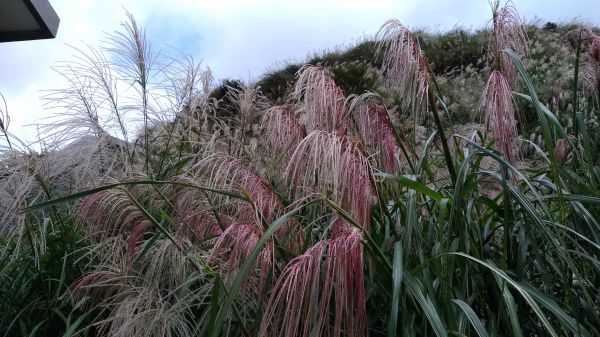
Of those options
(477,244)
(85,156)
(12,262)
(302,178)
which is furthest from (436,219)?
(12,262)

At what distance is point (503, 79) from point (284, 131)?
0.65 metres

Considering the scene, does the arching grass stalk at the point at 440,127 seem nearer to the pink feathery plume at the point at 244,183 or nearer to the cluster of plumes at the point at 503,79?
the cluster of plumes at the point at 503,79

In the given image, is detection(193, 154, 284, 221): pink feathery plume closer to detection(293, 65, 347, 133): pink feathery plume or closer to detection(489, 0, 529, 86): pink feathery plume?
detection(293, 65, 347, 133): pink feathery plume

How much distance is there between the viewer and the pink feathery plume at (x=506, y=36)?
211 centimetres

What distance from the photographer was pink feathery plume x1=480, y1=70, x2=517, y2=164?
6.12 feet

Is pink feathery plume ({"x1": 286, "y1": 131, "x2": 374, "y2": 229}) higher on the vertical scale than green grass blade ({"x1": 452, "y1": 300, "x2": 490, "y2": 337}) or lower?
higher

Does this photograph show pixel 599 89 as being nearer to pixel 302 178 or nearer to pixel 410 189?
pixel 410 189

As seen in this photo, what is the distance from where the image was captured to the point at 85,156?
2.57 meters

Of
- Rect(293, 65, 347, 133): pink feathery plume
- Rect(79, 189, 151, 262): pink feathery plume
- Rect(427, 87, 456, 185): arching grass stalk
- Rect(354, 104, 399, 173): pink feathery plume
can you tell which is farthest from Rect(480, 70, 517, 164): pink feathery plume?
Rect(79, 189, 151, 262): pink feathery plume

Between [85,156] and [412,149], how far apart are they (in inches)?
47.2

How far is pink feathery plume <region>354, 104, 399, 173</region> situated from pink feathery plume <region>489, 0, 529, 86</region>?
1.27ft

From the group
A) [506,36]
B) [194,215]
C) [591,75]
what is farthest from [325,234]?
[591,75]

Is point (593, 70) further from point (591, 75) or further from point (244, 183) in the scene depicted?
point (244, 183)

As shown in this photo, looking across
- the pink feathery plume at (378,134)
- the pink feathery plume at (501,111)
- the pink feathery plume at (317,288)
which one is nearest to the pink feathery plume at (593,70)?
the pink feathery plume at (501,111)
